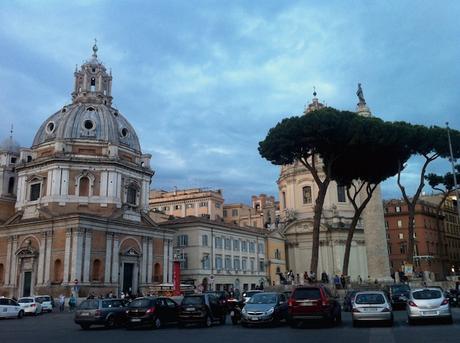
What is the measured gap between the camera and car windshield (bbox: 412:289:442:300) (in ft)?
64.1

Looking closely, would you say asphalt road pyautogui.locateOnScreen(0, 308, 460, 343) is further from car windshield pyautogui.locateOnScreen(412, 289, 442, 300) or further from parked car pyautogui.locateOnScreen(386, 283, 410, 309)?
parked car pyautogui.locateOnScreen(386, 283, 410, 309)

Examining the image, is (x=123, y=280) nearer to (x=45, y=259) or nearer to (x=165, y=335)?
(x=45, y=259)

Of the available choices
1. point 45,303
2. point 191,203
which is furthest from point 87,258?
point 191,203

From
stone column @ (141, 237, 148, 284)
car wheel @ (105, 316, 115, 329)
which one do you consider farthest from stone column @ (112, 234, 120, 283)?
car wheel @ (105, 316, 115, 329)

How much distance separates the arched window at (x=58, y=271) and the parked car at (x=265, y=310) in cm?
3194

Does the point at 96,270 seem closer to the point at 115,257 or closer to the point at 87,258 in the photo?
the point at 87,258

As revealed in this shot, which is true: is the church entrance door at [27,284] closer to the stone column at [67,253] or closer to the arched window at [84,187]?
the stone column at [67,253]

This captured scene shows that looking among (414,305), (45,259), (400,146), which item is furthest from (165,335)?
(45,259)

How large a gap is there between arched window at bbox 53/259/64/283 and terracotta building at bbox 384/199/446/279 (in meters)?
52.1

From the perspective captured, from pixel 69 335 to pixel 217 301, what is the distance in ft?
22.3

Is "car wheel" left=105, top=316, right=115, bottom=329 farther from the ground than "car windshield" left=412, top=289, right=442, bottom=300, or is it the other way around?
"car windshield" left=412, top=289, right=442, bottom=300

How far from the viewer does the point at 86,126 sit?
5869cm

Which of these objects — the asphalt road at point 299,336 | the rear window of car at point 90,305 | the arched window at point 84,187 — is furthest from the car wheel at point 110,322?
the arched window at point 84,187

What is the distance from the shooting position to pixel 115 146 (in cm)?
5719
